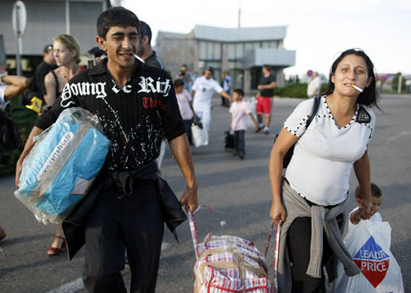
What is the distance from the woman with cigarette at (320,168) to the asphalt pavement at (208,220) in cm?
98

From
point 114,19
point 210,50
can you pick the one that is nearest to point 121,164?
point 114,19

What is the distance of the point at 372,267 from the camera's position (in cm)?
288

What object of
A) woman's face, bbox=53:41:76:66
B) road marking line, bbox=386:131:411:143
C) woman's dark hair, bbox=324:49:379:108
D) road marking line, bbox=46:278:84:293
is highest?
woman's face, bbox=53:41:76:66

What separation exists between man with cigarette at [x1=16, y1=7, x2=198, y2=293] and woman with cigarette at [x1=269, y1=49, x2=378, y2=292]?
30.0 inches

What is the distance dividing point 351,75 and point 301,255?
3.96 feet

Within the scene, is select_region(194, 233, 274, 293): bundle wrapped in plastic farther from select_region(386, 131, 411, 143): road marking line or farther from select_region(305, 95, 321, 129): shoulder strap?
select_region(386, 131, 411, 143): road marking line

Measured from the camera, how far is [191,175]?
251 centimetres

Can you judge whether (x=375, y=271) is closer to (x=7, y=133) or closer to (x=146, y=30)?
(x=146, y=30)

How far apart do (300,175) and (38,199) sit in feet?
5.29

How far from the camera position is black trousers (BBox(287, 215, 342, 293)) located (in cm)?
253

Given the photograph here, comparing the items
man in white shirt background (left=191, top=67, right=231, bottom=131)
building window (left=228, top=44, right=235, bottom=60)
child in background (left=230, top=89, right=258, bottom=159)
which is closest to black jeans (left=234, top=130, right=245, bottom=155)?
child in background (left=230, top=89, right=258, bottom=159)

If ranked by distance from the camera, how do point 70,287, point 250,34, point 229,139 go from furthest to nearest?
point 250,34 < point 229,139 < point 70,287

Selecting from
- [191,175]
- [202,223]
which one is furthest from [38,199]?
[202,223]

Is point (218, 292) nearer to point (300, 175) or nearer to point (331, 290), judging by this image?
point (300, 175)
